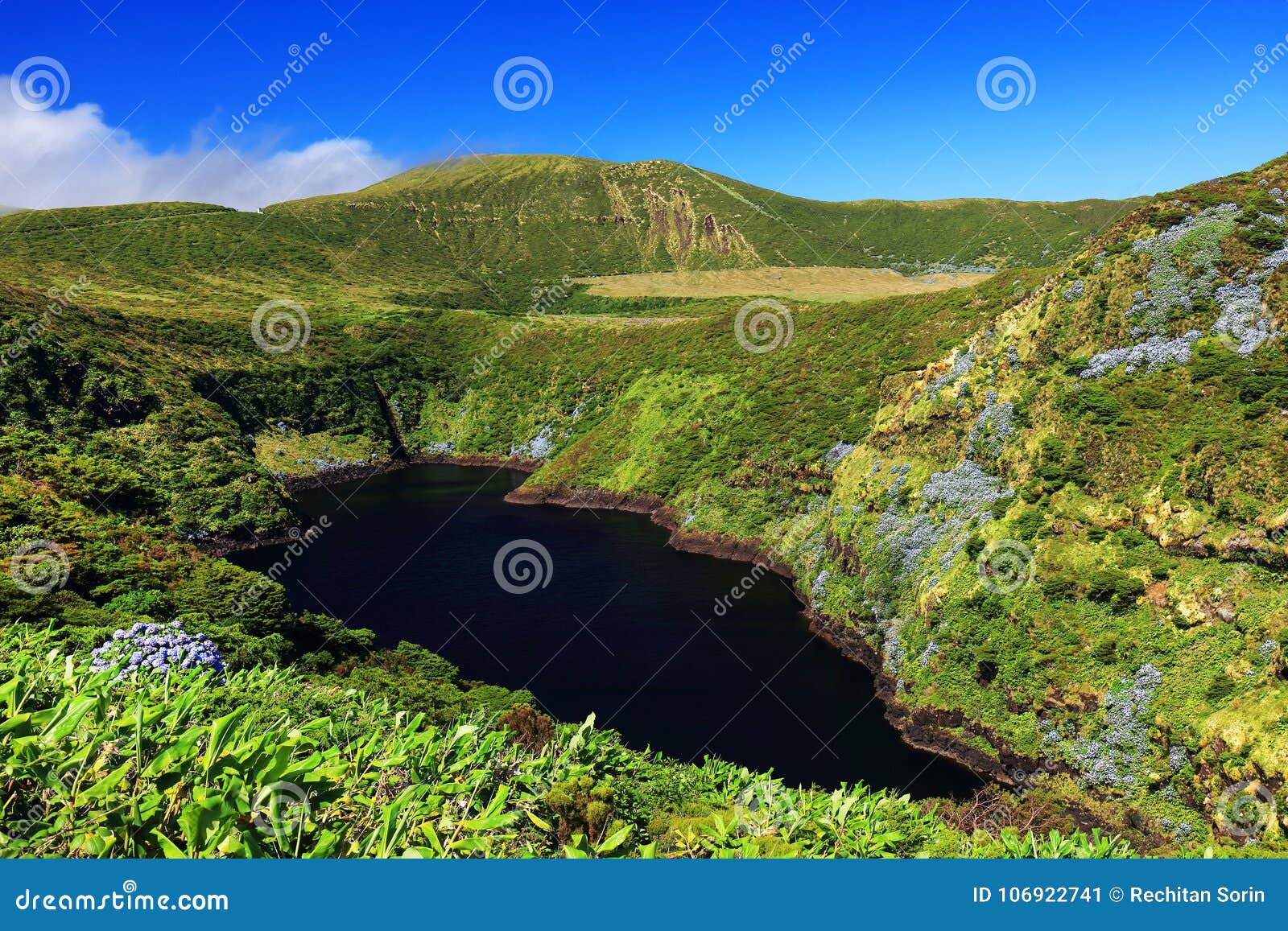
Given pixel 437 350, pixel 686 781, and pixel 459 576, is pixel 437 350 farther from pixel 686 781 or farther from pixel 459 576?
pixel 686 781

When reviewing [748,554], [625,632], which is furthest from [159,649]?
[748,554]

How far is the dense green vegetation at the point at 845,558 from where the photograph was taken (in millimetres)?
9609

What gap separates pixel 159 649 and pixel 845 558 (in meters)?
45.3

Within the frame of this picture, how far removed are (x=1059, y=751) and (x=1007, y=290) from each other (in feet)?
176

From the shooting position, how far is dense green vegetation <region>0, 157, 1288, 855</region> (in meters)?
9.61

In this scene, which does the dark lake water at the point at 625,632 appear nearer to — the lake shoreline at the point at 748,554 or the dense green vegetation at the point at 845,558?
the lake shoreline at the point at 748,554

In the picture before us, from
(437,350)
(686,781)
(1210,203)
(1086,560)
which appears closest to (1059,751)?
(1086,560)

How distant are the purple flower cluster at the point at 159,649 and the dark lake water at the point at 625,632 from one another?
24.6 metres

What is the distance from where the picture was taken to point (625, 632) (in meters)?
54.4

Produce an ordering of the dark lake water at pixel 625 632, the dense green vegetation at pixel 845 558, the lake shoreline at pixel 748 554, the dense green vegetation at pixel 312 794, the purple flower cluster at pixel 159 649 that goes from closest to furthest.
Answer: the dense green vegetation at pixel 312 794
the dense green vegetation at pixel 845 558
the purple flower cluster at pixel 159 649
the lake shoreline at pixel 748 554
the dark lake water at pixel 625 632

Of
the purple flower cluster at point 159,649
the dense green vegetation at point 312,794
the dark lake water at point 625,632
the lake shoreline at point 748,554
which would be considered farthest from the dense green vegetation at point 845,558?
the dark lake water at point 625,632

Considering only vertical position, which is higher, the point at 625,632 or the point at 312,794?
the point at 312,794

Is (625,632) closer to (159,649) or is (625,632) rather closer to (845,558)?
(845,558)

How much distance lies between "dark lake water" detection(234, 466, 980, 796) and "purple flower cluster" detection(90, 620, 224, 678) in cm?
2460
